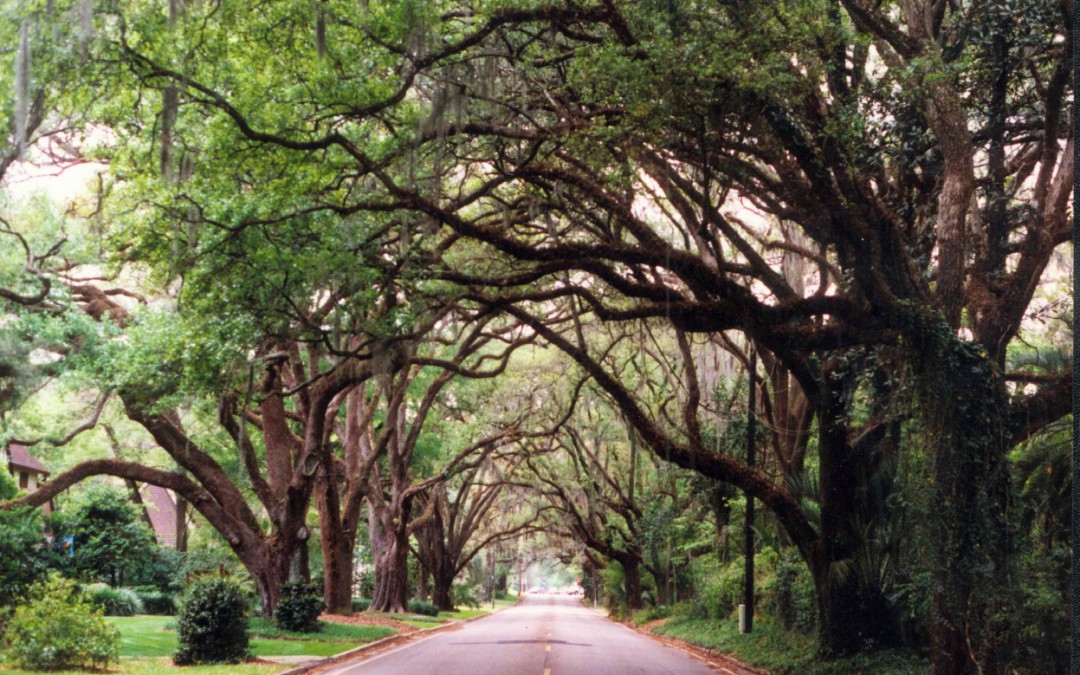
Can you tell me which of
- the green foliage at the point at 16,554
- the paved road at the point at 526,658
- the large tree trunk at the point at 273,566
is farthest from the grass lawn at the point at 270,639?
the green foliage at the point at 16,554

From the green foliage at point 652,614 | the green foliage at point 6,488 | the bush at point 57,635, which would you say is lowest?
the green foliage at point 652,614

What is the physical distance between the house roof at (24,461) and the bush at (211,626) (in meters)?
22.0

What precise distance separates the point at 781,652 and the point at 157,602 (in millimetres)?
22060

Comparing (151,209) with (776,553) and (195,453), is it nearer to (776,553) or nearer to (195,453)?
(195,453)

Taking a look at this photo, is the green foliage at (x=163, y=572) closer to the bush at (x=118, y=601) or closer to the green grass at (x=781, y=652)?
the bush at (x=118, y=601)

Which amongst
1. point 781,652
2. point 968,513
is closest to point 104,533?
point 781,652

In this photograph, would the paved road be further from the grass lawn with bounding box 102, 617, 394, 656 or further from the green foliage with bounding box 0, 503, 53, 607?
the green foliage with bounding box 0, 503, 53, 607

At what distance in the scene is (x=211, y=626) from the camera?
15.6 meters

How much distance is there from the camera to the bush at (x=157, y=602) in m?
32.5

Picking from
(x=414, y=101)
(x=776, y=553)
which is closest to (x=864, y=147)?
(x=414, y=101)

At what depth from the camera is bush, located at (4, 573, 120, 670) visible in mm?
12812

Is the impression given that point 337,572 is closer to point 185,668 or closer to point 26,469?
point 185,668

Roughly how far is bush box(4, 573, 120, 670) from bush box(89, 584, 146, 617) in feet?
51.7

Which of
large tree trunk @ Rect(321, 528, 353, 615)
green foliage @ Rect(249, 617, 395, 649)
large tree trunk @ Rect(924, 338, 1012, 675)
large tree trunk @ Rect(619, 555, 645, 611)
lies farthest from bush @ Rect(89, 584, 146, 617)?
large tree trunk @ Rect(924, 338, 1012, 675)
